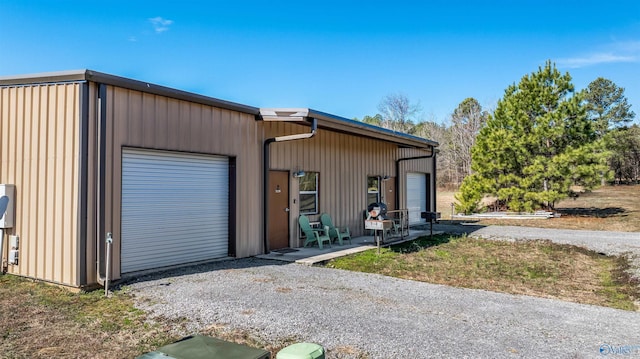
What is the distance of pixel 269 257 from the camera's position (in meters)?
8.05

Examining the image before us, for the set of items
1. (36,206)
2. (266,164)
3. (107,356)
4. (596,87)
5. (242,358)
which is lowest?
(107,356)

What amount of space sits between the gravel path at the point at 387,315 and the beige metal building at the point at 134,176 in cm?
87

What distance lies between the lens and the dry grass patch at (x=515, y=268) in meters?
5.91

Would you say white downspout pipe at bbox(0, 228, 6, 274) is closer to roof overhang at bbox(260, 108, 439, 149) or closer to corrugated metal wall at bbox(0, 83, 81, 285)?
corrugated metal wall at bbox(0, 83, 81, 285)

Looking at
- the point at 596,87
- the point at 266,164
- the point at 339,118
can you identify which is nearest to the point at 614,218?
the point at 339,118

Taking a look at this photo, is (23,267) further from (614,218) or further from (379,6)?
(614,218)

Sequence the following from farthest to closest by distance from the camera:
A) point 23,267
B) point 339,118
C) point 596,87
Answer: point 596,87
point 339,118
point 23,267

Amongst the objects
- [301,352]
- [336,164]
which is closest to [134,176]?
[301,352]

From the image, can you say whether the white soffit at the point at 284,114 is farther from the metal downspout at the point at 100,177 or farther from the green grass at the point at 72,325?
the green grass at the point at 72,325

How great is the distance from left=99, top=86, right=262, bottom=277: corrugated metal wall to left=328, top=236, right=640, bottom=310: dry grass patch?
200cm

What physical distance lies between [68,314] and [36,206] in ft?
7.76

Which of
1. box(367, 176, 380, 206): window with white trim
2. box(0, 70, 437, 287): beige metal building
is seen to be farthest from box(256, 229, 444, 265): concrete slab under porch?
box(367, 176, 380, 206): window with white trim

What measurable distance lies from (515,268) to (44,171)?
26.5 feet

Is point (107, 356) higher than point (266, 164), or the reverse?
point (266, 164)
